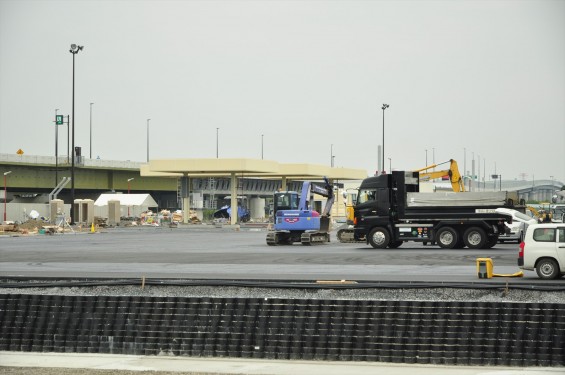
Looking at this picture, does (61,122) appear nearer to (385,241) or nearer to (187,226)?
(187,226)

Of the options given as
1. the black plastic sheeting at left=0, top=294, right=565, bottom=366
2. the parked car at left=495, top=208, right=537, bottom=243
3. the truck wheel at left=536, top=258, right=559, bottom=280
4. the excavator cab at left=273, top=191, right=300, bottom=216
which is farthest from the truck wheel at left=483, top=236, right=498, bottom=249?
the black plastic sheeting at left=0, top=294, right=565, bottom=366

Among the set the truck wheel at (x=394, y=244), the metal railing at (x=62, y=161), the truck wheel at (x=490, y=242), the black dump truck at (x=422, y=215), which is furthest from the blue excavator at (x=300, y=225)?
the metal railing at (x=62, y=161)

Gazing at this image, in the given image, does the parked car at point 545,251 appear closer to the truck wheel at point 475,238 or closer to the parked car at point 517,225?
the truck wheel at point 475,238

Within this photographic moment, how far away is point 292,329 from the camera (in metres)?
15.2

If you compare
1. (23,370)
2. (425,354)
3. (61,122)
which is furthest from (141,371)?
(61,122)

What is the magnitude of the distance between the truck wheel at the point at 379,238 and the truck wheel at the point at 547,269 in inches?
739

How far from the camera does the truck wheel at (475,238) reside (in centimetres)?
4328

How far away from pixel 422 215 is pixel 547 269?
58.4 ft

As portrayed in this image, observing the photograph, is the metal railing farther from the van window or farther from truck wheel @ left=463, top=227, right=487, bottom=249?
the van window

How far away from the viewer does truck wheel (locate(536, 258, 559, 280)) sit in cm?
2666

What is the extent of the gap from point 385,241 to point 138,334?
30.7 metres

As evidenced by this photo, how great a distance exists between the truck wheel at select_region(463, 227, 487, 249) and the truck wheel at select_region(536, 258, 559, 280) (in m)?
16.5

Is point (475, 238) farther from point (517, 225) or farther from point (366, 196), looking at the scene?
point (517, 225)

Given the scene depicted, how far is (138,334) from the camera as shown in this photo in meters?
15.8
